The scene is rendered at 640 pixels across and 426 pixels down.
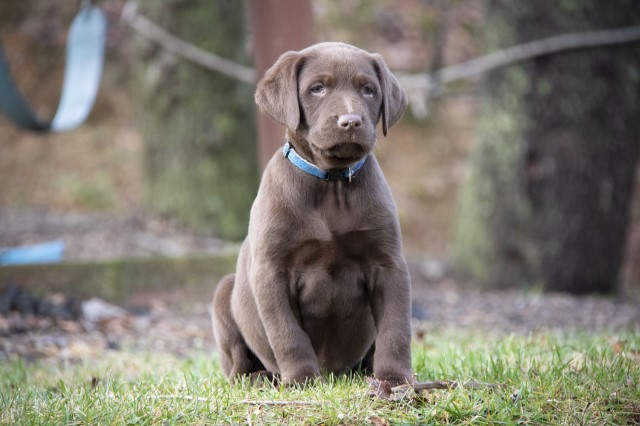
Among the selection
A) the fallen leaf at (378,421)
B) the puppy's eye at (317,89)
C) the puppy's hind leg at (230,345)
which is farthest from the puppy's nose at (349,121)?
the puppy's hind leg at (230,345)

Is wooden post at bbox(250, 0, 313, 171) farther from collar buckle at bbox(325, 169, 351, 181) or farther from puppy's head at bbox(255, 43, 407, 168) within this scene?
collar buckle at bbox(325, 169, 351, 181)

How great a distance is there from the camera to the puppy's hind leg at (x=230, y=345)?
410cm

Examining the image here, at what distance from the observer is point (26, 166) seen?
12383mm

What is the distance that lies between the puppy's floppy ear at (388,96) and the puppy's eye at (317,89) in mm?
A: 281

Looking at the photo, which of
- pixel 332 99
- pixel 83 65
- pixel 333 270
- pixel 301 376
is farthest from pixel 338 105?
pixel 83 65

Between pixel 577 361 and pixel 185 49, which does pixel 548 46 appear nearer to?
pixel 185 49

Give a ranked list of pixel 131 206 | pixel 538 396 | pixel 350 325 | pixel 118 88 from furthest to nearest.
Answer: pixel 118 88, pixel 131 206, pixel 350 325, pixel 538 396

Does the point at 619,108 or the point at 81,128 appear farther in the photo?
the point at 81,128

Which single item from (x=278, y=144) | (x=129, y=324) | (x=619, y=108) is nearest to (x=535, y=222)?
(x=619, y=108)

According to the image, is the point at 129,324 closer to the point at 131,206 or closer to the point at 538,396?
the point at 538,396

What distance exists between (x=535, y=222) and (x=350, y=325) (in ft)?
15.4

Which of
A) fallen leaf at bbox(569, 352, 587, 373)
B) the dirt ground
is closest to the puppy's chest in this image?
fallen leaf at bbox(569, 352, 587, 373)

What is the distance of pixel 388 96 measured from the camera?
12.1 ft

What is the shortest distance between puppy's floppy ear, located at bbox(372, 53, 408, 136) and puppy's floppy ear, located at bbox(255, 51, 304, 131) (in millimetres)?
349
